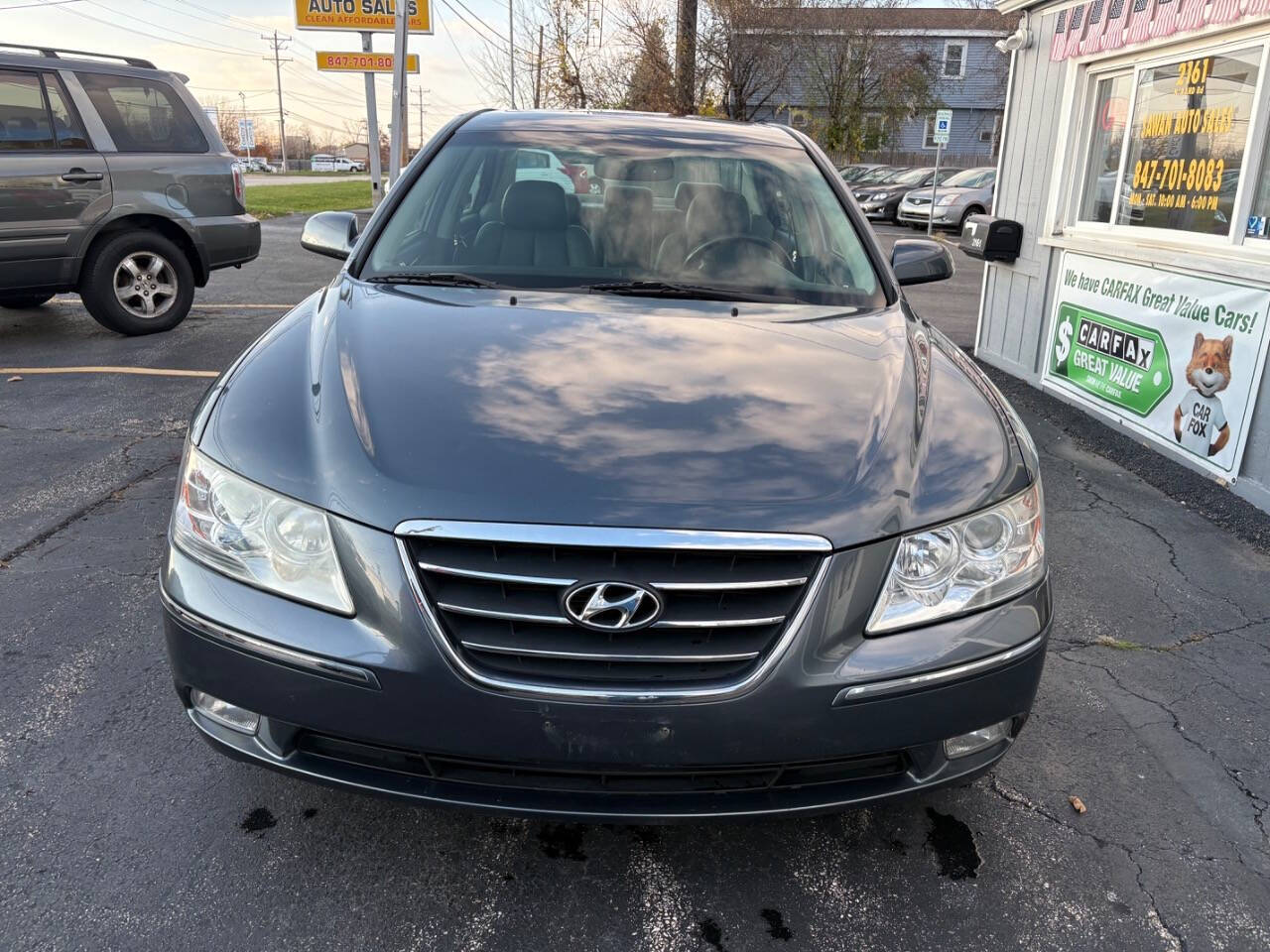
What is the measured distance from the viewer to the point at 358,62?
1819 cm

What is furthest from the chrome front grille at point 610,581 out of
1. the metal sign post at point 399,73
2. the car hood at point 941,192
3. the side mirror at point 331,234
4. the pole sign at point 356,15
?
the car hood at point 941,192

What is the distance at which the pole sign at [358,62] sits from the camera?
17830mm

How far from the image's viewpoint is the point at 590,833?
2.31 m

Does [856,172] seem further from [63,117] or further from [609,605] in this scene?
[609,605]

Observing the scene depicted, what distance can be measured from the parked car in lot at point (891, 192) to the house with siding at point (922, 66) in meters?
5.15

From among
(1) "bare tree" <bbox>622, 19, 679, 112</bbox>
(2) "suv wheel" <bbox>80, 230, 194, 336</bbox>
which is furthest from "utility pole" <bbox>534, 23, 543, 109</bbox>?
(2) "suv wheel" <bbox>80, 230, 194, 336</bbox>

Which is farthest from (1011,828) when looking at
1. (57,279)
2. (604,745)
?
(57,279)

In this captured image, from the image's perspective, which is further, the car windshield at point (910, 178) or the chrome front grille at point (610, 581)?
the car windshield at point (910, 178)

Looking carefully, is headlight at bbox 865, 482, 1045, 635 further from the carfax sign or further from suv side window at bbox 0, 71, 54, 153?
suv side window at bbox 0, 71, 54, 153

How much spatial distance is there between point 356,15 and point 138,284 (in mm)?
13375

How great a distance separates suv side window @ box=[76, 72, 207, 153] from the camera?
7.27m

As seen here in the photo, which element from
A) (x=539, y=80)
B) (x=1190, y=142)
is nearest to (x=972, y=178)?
(x=539, y=80)

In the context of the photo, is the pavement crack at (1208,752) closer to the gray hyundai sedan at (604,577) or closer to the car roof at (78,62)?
the gray hyundai sedan at (604,577)

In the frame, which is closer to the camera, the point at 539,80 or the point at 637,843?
the point at 637,843
